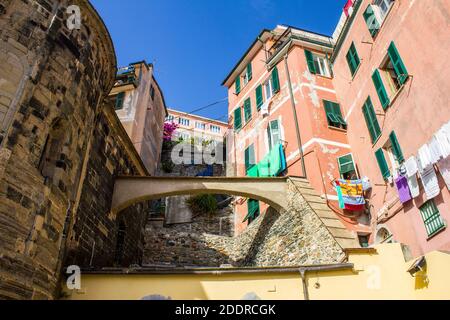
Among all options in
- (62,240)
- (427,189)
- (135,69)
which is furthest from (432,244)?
(135,69)

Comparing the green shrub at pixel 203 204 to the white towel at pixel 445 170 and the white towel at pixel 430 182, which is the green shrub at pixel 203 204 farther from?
the white towel at pixel 445 170

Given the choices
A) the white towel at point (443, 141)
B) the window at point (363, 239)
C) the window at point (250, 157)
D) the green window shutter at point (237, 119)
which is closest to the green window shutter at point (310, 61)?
the window at point (250, 157)

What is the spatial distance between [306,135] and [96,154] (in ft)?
27.7

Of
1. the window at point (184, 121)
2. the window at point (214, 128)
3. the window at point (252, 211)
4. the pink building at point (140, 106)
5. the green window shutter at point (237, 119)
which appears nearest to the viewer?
the window at point (252, 211)

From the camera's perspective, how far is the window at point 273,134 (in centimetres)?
1597

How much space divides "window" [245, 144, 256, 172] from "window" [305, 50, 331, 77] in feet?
15.8

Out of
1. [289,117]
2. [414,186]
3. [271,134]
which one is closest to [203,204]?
[271,134]

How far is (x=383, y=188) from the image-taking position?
36.6 ft

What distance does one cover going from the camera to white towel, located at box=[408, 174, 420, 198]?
9133 mm

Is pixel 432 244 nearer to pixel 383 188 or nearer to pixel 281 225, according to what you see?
pixel 383 188

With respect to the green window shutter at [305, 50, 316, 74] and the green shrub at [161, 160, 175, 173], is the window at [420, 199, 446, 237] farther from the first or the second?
the green shrub at [161, 160, 175, 173]

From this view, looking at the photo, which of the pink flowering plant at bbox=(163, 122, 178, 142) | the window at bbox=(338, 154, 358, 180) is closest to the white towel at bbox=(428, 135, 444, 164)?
the window at bbox=(338, 154, 358, 180)

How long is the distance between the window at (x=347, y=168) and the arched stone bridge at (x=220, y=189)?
1.87 metres
